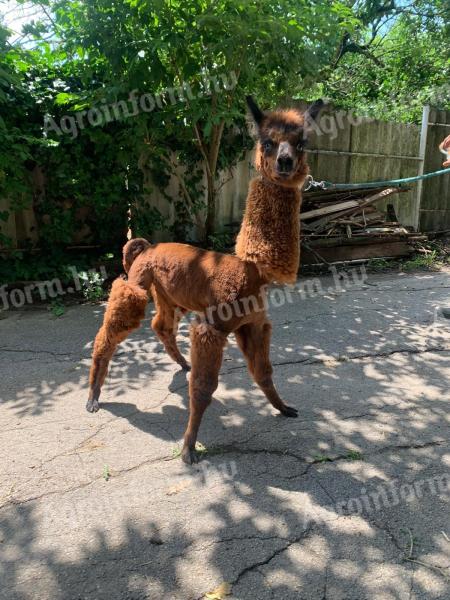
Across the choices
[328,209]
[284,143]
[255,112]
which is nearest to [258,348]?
[284,143]

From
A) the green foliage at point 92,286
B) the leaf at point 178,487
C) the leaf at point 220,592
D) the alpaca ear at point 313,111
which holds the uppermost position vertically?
the alpaca ear at point 313,111

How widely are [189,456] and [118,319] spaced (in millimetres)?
1069

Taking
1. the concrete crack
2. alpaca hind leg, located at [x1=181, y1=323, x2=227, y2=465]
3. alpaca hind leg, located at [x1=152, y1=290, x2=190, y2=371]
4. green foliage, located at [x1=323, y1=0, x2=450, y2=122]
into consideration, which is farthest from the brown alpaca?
green foliage, located at [x1=323, y1=0, x2=450, y2=122]

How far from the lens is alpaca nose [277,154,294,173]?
2.35 metres

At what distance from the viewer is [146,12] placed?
4.68 metres

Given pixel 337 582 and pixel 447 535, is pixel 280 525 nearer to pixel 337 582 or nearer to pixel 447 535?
pixel 337 582

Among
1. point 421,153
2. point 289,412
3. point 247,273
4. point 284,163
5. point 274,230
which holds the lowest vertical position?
point 289,412

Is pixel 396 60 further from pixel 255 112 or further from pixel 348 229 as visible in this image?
pixel 255 112

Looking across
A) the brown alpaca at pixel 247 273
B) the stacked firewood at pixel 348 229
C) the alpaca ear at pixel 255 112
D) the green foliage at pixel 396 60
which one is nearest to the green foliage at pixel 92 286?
→ the brown alpaca at pixel 247 273

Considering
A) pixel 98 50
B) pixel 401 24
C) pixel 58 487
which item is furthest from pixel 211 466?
pixel 401 24

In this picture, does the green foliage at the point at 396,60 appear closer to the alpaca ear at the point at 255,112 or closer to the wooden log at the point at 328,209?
the wooden log at the point at 328,209

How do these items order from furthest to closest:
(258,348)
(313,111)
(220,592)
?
1. (258,348)
2. (313,111)
3. (220,592)

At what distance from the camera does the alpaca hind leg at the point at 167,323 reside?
11.8 feet

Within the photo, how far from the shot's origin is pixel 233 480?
259 centimetres
